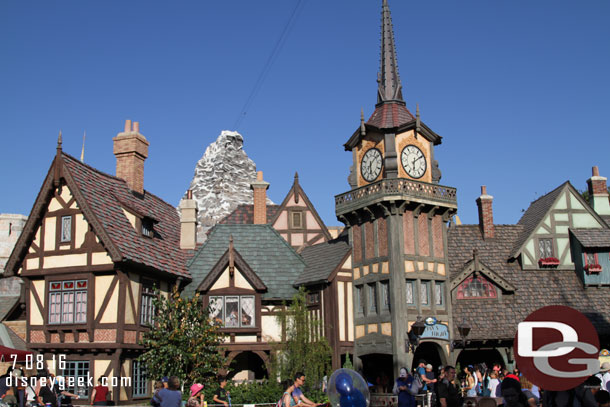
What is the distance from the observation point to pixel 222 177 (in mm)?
109625

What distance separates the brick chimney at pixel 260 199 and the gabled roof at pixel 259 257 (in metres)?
1.28

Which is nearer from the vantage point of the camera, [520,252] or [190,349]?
[190,349]

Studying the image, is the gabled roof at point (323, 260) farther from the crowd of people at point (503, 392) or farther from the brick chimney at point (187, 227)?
the crowd of people at point (503, 392)

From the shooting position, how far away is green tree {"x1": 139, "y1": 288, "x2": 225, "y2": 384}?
23641 mm

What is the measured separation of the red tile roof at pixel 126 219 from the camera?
24.8 metres

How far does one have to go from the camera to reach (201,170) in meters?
113

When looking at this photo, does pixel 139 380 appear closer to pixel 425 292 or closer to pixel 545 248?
pixel 425 292

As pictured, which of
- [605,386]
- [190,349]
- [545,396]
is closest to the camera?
[545,396]

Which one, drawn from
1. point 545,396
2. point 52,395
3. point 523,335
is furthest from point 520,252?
point 523,335

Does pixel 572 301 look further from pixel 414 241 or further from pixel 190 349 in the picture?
pixel 190 349

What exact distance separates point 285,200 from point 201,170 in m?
78.4

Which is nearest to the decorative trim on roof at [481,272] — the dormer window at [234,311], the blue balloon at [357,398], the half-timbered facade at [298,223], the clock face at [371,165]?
the clock face at [371,165]

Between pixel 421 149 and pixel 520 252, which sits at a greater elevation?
pixel 421 149

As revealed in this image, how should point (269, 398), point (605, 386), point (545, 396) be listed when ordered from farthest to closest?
point (269, 398)
point (605, 386)
point (545, 396)
